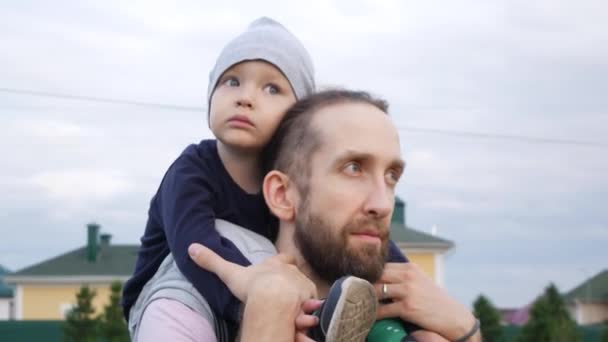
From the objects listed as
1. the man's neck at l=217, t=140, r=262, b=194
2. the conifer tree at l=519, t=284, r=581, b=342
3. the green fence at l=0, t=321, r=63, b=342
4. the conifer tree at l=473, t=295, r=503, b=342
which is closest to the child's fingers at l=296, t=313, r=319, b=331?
the man's neck at l=217, t=140, r=262, b=194

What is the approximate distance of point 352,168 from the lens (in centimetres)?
247

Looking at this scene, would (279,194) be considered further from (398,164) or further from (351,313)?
(351,313)

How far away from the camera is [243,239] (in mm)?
2607

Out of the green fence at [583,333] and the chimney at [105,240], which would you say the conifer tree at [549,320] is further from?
the chimney at [105,240]

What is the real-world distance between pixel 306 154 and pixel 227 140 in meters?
0.20

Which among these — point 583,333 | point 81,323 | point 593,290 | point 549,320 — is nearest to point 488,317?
point 549,320

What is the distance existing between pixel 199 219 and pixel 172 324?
300 millimetres

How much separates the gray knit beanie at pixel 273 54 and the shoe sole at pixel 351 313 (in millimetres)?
671

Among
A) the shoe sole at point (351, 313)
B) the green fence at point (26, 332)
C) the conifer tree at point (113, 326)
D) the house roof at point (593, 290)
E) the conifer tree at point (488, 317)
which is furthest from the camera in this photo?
the house roof at point (593, 290)

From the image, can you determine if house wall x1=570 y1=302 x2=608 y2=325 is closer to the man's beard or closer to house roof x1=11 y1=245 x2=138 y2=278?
house roof x1=11 y1=245 x2=138 y2=278

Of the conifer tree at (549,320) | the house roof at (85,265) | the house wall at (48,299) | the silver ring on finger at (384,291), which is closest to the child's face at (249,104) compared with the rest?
the silver ring on finger at (384,291)

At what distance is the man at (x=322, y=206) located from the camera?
90.9 inches

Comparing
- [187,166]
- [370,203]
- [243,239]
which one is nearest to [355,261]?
[370,203]

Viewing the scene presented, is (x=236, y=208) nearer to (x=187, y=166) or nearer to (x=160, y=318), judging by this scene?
(x=187, y=166)
